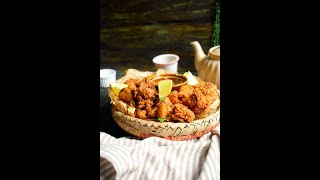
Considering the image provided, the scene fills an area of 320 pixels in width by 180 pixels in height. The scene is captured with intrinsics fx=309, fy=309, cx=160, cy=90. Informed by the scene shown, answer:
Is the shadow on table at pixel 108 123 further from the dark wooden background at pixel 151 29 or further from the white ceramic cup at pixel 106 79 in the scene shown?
→ the dark wooden background at pixel 151 29

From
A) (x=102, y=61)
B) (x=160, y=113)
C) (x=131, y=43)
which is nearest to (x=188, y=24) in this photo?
(x=131, y=43)

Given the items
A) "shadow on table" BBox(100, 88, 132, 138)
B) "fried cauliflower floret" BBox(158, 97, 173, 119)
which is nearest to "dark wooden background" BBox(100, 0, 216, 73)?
"shadow on table" BBox(100, 88, 132, 138)

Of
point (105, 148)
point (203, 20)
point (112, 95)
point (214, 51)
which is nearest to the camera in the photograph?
point (105, 148)

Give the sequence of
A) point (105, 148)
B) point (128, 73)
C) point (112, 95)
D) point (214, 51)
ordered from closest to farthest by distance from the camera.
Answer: point (105, 148) < point (112, 95) < point (214, 51) < point (128, 73)

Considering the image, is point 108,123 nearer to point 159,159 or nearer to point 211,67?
point 159,159

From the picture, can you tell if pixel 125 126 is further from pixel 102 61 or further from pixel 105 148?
pixel 102 61

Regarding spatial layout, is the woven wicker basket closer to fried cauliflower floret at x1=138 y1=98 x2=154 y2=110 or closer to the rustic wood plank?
fried cauliflower floret at x1=138 y1=98 x2=154 y2=110
